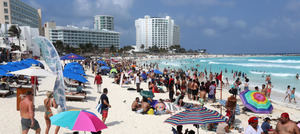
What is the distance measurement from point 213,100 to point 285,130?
25.1ft

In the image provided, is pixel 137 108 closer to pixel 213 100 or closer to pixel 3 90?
pixel 213 100

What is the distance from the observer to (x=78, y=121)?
11.9 ft

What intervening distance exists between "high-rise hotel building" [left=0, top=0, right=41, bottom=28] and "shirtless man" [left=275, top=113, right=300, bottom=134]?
80659 mm

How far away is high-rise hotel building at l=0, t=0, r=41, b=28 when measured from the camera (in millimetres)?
63500

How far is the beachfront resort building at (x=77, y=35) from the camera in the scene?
348 feet

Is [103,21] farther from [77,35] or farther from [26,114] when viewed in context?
[26,114]

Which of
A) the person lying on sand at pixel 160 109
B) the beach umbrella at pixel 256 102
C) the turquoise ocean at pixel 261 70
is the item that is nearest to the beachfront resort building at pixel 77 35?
the turquoise ocean at pixel 261 70

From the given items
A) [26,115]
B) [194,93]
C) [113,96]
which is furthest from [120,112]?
[194,93]

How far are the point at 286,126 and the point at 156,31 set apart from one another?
157479 mm

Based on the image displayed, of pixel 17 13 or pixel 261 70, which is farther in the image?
pixel 17 13

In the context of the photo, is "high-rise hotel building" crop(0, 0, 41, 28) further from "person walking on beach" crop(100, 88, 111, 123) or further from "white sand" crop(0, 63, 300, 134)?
"person walking on beach" crop(100, 88, 111, 123)

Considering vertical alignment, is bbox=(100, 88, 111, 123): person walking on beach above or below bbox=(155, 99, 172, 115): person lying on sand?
above

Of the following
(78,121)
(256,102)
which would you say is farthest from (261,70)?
(78,121)

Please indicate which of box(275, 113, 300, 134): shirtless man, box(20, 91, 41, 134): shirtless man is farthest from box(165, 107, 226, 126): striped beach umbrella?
box(20, 91, 41, 134): shirtless man
